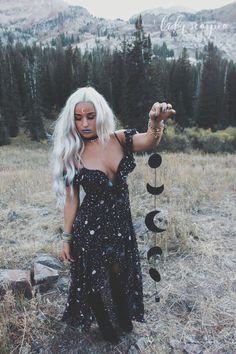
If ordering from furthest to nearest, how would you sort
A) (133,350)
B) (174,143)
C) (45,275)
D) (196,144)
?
(196,144) → (174,143) → (45,275) → (133,350)

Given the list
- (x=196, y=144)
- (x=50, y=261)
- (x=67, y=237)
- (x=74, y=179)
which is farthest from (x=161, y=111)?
(x=196, y=144)

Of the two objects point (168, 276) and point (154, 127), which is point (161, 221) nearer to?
point (168, 276)

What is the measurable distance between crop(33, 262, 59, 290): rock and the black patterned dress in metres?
0.90

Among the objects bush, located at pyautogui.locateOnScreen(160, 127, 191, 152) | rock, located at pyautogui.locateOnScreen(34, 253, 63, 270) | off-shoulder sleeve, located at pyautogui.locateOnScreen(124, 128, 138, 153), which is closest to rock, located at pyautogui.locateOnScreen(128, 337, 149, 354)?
rock, located at pyautogui.locateOnScreen(34, 253, 63, 270)

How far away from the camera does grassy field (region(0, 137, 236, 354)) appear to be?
11.2 feet

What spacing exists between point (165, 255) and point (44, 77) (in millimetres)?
48804

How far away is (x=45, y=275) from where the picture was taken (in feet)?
13.8

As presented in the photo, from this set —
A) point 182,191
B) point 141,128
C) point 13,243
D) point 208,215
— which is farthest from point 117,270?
point 141,128

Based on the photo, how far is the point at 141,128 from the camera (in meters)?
25.6

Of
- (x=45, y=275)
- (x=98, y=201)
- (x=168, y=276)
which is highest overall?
(x=98, y=201)

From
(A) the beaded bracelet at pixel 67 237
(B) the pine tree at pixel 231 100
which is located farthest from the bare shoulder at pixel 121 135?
(B) the pine tree at pixel 231 100

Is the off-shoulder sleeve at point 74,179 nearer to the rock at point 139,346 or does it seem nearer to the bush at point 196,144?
the rock at point 139,346

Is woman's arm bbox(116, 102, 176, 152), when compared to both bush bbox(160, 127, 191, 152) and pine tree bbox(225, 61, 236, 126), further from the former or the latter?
pine tree bbox(225, 61, 236, 126)

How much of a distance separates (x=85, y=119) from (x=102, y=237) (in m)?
1.02
